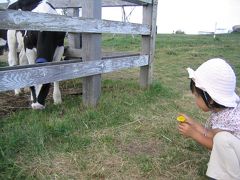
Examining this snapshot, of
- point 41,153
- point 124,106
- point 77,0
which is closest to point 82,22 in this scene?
point 124,106

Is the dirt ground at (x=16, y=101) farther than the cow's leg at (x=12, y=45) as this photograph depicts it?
No

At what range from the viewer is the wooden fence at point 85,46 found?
2965mm

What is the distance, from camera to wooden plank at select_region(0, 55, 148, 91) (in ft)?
9.66

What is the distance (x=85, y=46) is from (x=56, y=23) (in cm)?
81

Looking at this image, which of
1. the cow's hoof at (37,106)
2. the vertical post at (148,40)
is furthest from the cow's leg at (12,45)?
the vertical post at (148,40)

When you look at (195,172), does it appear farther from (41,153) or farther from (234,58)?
(234,58)

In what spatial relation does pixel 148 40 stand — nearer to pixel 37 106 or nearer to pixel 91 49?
pixel 91 49

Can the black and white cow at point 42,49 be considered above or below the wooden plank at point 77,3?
below

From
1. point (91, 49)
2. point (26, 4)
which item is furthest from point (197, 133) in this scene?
point (26, 4)

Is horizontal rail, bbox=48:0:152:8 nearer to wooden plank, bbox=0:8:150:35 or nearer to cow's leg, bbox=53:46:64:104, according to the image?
wooden plank, bbox=0:8:150:35

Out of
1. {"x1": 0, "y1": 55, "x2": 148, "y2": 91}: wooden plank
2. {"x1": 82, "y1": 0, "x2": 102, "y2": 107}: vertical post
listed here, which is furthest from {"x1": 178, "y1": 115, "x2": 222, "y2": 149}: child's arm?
{"x1": 82, "y1": 0, "x2": 102, "y2": 107}: vertical post

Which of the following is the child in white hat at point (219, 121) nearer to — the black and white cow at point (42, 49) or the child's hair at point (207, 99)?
the child's hair at point (207, 99)

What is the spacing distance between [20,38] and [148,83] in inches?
85.8

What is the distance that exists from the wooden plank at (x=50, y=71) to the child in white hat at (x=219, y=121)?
1.44m
